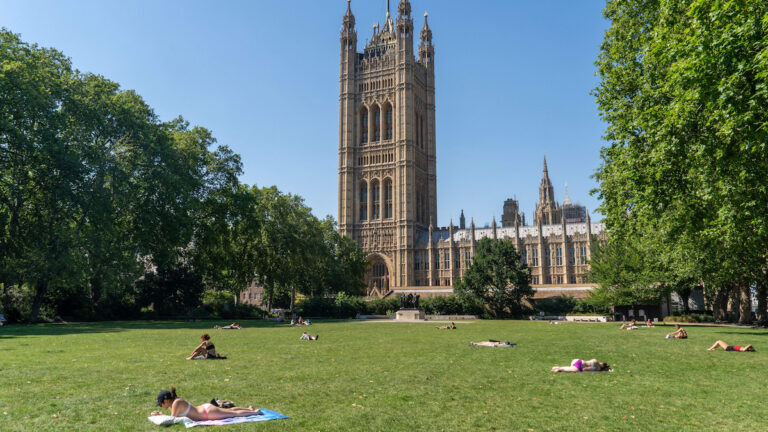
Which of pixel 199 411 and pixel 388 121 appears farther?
pixel 388 121

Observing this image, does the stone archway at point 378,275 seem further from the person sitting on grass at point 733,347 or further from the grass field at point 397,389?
the grass field at point 397,389

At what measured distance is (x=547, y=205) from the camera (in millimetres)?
129750

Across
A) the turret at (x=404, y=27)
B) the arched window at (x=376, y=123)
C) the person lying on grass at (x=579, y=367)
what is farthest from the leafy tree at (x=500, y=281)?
the turret at (x=404, y=27)

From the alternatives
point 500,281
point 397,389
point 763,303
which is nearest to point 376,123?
point 500,281

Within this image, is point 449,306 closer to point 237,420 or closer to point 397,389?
point 397,389

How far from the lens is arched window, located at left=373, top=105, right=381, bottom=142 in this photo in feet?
325

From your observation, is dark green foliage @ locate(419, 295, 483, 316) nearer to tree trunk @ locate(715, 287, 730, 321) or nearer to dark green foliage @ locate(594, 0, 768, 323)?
tree trunk @ locate(715, 287, 730, 321)

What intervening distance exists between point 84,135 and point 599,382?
3572 cm

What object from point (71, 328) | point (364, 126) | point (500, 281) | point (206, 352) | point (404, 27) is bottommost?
point (71, 328)

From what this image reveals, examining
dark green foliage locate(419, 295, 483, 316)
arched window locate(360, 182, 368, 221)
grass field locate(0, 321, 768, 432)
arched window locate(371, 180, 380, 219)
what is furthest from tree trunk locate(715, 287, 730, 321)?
arched window locate(360, 182, 368, 221)

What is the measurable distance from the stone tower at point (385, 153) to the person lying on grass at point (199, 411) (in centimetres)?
8412

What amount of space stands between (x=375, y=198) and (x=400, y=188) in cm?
566

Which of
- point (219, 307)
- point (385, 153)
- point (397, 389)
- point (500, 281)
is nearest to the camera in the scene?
point (397, 389)

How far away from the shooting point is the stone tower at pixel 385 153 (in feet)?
308
